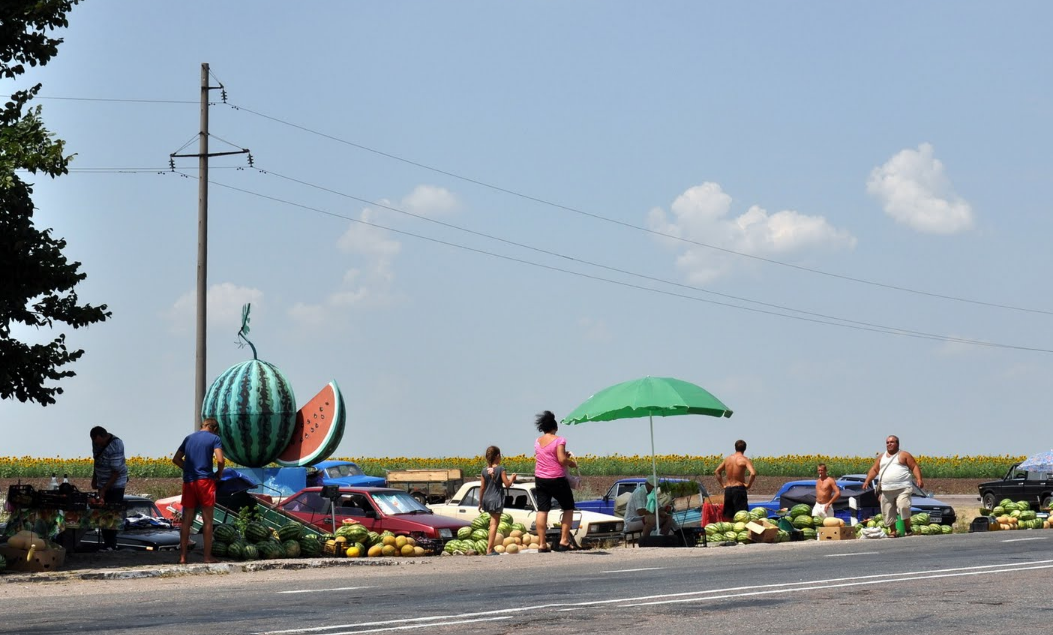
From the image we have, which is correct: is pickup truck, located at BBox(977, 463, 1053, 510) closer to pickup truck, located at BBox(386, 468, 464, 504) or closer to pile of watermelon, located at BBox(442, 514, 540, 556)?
pickup truck, located at BBox(386, 468, 464, 504)

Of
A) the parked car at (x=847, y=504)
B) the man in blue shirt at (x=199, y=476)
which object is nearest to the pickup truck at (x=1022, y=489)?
the parked car at (x=847, y=504)

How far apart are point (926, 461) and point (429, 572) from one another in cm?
4471

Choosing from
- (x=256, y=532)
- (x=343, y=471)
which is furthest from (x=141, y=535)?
(x=343, y=471)

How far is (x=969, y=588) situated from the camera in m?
10.9

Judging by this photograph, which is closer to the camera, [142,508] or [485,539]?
[485,539]

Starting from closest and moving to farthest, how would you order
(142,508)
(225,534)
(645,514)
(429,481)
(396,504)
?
(225,534), (645,514), (396,504), (142,508), (429,481)

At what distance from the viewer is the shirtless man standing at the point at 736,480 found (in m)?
21.0

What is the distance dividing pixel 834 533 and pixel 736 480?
176cm

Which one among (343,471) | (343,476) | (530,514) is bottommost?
(530,514)

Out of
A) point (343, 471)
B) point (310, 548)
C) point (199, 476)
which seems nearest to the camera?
point (199, 476)

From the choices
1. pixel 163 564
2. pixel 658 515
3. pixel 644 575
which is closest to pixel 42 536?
pixel 163 564

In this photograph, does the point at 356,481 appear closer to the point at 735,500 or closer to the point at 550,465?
the point at 735,500

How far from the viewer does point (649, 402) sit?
19.0m

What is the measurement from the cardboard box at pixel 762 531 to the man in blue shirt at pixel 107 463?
30.7ft
